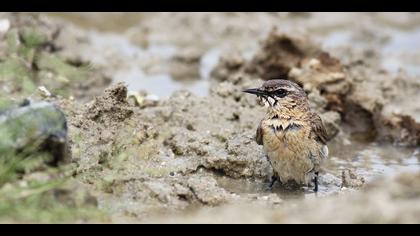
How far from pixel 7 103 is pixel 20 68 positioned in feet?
7.56

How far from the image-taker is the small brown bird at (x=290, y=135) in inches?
316

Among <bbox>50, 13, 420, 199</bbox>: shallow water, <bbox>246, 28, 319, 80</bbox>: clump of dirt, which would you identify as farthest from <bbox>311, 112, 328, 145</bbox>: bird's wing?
<bbox>246, 28, 319, 80</bbox>: clump of dirt

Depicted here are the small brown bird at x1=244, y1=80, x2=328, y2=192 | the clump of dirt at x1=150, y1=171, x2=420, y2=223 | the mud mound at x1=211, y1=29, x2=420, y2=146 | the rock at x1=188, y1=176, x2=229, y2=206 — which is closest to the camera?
the clump of dirt at x1=150, y1=171, x2=420, y2=223

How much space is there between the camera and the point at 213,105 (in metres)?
9.76

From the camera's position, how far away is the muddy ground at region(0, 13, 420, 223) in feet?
22.3

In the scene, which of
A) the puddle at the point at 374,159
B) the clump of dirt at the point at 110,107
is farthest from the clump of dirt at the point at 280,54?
the clump of dirt at the point at 110,107

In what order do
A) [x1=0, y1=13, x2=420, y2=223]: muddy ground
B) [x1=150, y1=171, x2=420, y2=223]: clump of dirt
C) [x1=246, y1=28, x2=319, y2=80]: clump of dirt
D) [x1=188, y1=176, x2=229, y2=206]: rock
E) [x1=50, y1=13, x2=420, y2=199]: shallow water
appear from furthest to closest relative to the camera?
1. [x1=246, y1=28, x2=319, y2=80]: clump of dirt
2. [x1=50, y1=13, x2=420, y2=199]: shallow water
3. [x1=188, y1=176, x2=229, y2=206]: rock
4. [x1=0, y1=13, x2=420, y2=223]: muddy ground
5. [x1=150, y1=171, x2=420, y2=223]: clump of dirt

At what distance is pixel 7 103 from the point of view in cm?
686

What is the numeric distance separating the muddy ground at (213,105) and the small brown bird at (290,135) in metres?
0.21

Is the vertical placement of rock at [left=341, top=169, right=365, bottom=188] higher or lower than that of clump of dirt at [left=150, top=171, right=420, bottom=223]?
higher

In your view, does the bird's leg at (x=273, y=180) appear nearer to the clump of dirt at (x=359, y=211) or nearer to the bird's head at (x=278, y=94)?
the bird's head at (x=278, y=94)

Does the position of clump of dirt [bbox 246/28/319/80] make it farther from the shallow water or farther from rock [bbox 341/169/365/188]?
rock [bbox 341/169/365/188]

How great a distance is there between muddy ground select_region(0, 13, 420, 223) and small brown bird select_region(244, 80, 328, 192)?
21 centimetres

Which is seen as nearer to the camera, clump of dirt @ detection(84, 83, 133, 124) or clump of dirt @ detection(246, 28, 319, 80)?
clump of dirt @ detection(84, 83, 133, 124)
